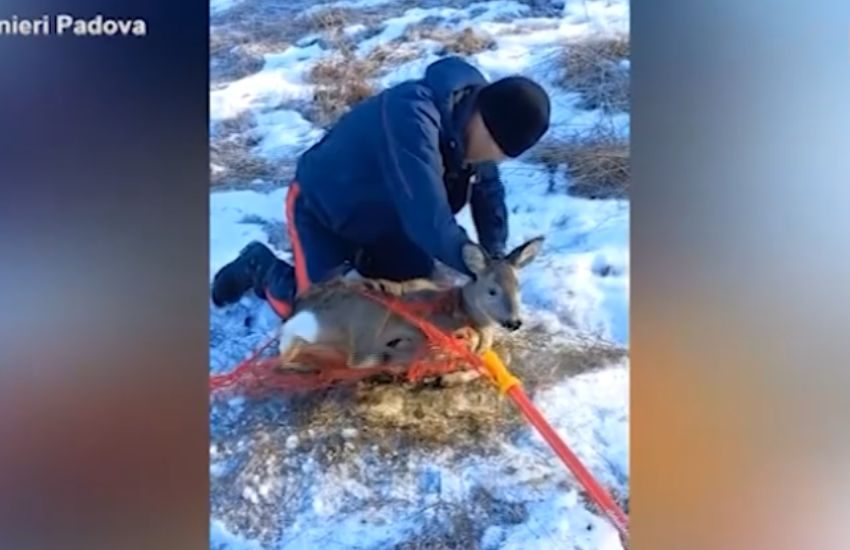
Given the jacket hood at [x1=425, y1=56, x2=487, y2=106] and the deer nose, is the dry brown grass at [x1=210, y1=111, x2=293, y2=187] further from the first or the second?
the deer nose

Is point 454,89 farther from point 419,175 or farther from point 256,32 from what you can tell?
point 256,32

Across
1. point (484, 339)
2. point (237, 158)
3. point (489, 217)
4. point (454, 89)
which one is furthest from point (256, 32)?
point (484, 339)

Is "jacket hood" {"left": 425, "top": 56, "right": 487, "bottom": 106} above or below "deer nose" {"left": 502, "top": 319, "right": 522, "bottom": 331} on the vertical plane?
above

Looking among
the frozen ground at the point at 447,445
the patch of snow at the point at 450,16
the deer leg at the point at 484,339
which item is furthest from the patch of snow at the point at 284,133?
the deer leg at the point at 484,339

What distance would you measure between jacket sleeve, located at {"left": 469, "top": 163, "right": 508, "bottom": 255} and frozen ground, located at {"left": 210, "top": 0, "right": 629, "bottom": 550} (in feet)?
0.04

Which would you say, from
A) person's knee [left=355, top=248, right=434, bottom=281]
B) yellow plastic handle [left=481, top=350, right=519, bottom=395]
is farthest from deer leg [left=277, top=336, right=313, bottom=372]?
yellow plastic handle [left=481, top=350, right=519, bottom=395]

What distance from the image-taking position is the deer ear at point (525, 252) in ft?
4.16

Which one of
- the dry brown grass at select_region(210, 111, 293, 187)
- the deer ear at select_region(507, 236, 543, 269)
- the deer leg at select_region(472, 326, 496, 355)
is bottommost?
the deer leg at select_region(472, 326, 496, 355)

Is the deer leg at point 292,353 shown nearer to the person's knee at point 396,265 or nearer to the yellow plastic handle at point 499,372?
the person's knee at point 396,265

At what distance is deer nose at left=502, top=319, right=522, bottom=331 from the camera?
1268 millimetres

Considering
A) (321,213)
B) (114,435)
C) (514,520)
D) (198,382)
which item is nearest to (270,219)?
(321,213)

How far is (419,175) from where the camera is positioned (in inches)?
50.1

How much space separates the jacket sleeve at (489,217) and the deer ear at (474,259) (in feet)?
0.04

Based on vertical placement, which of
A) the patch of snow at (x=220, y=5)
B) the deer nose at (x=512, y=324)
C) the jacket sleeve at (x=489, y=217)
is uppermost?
the patch of snow at (x=220, y=5)
